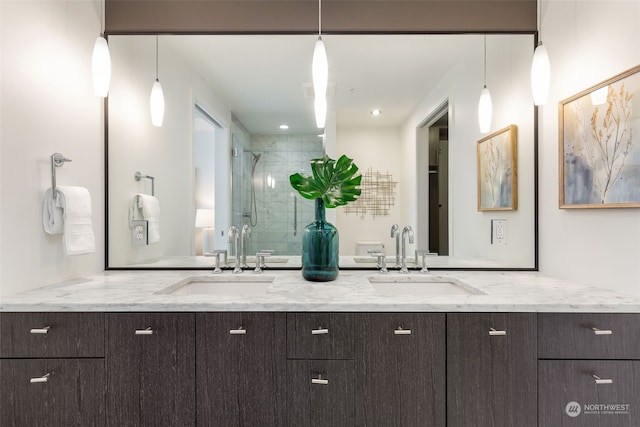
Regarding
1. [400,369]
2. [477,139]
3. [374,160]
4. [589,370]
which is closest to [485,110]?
[477,139]

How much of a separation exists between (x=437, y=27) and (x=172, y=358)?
1.99m

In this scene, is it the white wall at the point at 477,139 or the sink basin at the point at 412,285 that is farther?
the white wall at the point at 477,139

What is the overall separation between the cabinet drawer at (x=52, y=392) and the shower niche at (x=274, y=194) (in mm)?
883

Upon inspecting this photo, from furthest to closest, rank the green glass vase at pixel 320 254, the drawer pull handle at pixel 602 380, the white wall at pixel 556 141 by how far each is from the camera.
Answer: the green glass vase at pixel 320 254 → the white wall at pixel 556 141 → the drawer pull handle at pixel 602 380

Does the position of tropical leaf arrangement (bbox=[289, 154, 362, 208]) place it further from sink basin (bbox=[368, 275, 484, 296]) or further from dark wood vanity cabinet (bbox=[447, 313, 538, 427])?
dark wood vanity cabinet (bbox=[447, 313, 538, 427])

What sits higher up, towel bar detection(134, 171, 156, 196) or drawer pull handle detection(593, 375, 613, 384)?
towel bar detection(134, 171, 156, 196)

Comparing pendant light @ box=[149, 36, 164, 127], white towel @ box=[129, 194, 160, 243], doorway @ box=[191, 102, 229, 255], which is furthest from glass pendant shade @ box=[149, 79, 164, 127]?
white towel @ box=[129, 194, 160, 243]

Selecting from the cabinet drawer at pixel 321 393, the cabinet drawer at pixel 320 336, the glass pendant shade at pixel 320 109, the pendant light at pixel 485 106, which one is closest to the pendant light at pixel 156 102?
the glass pendant shade at pixel 320 109

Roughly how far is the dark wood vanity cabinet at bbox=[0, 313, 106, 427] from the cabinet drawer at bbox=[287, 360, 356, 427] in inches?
26.9

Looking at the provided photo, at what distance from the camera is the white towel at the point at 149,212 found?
185 centimetres

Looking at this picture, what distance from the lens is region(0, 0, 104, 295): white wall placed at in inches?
50.1

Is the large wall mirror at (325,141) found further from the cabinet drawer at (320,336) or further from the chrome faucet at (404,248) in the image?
the cabinet drawer at (320,336)

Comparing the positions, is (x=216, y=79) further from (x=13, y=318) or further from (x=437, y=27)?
(x=13, y=318)

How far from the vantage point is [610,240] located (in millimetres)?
1348
